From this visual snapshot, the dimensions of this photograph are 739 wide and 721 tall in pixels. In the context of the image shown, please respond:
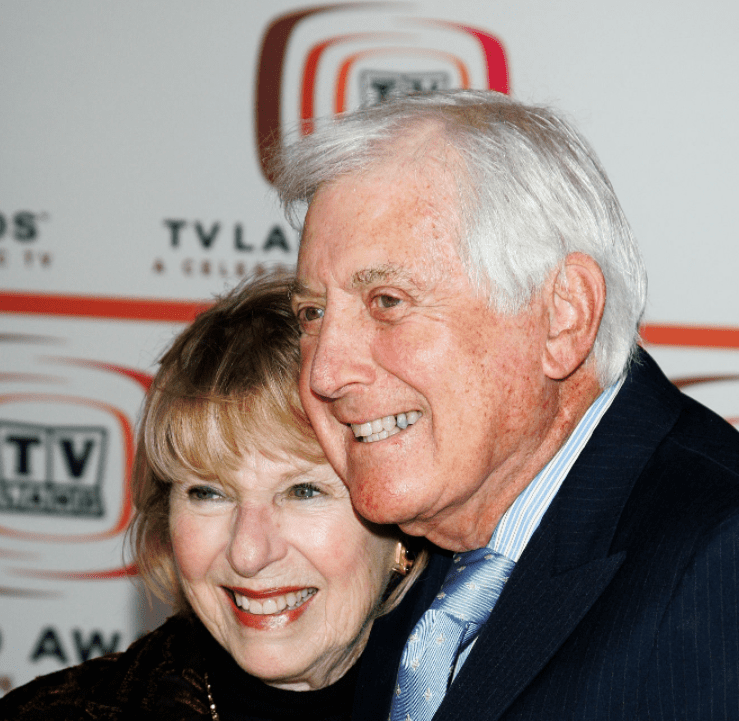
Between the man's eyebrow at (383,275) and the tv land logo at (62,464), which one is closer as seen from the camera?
the man's eyebrow at (383,275)

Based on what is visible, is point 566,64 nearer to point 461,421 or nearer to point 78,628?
Answer: point 461,421

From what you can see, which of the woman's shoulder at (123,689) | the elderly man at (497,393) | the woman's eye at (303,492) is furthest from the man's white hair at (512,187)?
the woman's shoulder at (123,689)

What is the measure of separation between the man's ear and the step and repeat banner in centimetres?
174

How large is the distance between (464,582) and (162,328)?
7.07 ft

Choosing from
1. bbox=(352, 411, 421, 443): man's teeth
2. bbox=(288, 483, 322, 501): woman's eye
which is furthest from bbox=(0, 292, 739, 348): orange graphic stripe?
bbox=(352, 411, 421, 443): man's teeth

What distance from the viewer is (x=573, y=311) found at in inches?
59.3

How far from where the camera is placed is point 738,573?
118cm

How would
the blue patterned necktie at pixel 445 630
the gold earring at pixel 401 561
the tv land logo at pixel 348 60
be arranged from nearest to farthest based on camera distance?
the blue patterned necktie at pixel 445 630
the gold earring at pixel 401 561
the tv land logo at pixel 348 60

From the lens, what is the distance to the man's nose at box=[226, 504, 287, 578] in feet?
5.83

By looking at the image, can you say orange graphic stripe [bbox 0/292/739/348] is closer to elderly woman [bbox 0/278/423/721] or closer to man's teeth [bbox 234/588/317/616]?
elderly woman [bbox 0/278/423/721]

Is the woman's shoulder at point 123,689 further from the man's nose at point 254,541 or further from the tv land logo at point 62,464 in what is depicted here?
the tv land logo at point 62,464

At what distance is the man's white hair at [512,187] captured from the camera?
1482 mm

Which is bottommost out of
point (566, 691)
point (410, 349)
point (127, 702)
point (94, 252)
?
point (127, 702)

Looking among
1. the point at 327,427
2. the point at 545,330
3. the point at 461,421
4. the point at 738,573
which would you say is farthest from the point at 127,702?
the point at 738,573
